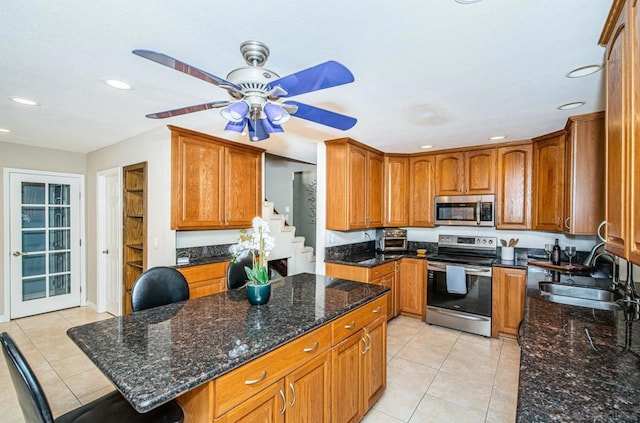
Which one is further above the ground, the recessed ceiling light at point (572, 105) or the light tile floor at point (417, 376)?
the recessed ceiling light at point (572, 105)

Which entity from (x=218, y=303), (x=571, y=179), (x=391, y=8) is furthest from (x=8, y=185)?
(x=571, y=179)

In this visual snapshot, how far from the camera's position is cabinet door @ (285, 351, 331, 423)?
1.44 meters

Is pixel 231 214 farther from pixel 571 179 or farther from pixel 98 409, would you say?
pixel 571 179

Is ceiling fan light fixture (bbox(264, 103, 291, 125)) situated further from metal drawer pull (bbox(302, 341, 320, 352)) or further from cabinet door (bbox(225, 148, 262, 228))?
cabinet door (bbox(225, 148, 262, 228))

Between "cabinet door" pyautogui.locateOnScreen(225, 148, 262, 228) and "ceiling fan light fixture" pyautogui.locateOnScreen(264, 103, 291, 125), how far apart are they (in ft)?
7.28

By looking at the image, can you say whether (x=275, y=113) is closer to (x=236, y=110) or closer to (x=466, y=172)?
(x=236, y=110)

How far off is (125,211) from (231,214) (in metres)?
1.44

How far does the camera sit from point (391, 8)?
1.27m

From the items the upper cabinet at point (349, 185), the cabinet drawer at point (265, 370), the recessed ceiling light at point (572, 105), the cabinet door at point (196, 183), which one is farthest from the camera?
the upper cabinet at point (349, 185)

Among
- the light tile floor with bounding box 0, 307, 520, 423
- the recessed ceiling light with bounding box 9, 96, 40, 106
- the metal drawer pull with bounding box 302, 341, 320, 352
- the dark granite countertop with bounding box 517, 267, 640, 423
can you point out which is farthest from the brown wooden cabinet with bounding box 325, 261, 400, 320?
the recessed ceiling light with bounding box 9, 96, 40, 106

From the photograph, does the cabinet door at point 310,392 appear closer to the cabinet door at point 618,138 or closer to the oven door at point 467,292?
the cabinet door at point 618,138

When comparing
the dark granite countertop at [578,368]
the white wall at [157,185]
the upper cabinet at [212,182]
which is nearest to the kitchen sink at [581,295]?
the dark granite countertop at [578,368]

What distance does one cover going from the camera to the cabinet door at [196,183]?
313 centimetres

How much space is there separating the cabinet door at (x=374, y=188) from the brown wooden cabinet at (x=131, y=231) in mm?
2922
